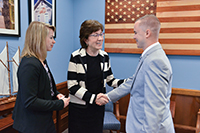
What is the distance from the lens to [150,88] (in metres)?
1.18

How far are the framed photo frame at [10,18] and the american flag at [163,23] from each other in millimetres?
1722

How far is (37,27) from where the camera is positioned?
1398mm

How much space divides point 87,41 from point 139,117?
104cm

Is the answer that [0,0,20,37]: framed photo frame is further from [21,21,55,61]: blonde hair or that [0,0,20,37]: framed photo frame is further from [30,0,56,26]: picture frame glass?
[21,21,55,61]: blonde hair

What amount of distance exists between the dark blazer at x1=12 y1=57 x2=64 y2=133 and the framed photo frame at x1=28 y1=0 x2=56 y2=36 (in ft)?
4.33

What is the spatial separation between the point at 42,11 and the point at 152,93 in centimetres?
224

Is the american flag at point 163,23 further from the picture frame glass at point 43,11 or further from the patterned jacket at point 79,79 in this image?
the patterned jacket at point 79,79

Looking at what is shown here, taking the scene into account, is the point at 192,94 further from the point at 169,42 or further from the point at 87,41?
the point at 87,41

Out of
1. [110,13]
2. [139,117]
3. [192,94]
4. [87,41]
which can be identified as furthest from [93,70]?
[192,94]

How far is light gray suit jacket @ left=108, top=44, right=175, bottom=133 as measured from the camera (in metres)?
1.17

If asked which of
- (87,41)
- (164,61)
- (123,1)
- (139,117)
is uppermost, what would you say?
(123,1)

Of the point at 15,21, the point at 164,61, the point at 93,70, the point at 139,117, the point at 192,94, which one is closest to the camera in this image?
the point at 164,61

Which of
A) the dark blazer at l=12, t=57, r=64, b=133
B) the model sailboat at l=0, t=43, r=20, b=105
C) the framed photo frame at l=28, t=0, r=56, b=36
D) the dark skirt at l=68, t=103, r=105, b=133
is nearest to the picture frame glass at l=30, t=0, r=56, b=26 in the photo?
the framed photo frame at l=28, t=0, r=56, b=36

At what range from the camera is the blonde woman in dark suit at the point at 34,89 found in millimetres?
1274
